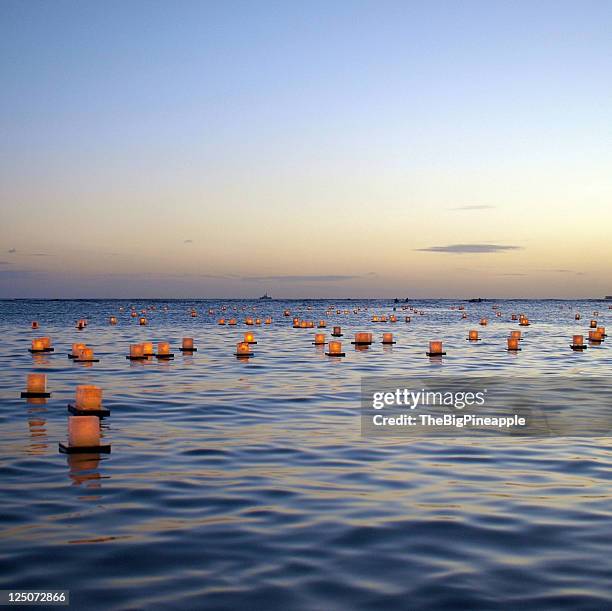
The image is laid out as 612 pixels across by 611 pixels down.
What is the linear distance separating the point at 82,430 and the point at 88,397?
395cm

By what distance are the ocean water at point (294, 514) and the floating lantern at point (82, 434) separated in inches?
12.3

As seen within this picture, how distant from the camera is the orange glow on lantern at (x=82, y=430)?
42.5 ft

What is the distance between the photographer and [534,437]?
50.5 feet

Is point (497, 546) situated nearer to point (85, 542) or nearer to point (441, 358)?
point (85, 542)

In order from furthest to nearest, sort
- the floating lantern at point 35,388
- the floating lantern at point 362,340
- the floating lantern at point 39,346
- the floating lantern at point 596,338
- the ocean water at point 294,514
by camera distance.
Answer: the floating lantern at point 596,338
the floating lantern at point 362,340
the floating lantern at point 39,346
the floating lantern at point 35,388
the ocean water at point 294,514

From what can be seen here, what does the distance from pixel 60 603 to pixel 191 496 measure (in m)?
3.68

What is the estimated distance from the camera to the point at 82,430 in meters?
13.0

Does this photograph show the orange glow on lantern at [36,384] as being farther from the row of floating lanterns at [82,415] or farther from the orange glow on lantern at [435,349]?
the orange glow on lantern at [435,349]

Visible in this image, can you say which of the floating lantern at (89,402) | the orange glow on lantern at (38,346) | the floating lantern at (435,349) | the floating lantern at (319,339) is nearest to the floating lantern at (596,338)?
the floating lantern at (435,349)

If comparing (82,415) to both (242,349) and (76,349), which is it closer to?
(76,349)

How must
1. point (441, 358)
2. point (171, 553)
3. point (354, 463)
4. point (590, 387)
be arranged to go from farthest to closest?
point (441, 358)
point (590, 387)
point (354, 463)
point (171, 553)

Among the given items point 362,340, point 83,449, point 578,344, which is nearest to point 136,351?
point 362,340

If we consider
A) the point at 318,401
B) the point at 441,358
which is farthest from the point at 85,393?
the point at 441,358

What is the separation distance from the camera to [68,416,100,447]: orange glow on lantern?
1295 centimetres
